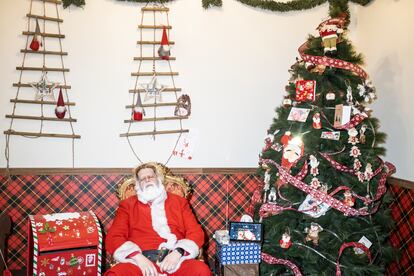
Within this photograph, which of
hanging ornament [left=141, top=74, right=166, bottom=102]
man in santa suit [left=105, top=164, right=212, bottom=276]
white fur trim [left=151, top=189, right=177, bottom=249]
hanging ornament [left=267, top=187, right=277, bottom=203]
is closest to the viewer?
man in santa suit [left=105, top=164, right=212, bottom=276]

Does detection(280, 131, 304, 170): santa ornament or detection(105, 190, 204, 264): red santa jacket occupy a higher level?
detection(280, 131, 304, 170): santa ornament

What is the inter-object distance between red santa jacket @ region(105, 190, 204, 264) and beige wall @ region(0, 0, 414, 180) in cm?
73

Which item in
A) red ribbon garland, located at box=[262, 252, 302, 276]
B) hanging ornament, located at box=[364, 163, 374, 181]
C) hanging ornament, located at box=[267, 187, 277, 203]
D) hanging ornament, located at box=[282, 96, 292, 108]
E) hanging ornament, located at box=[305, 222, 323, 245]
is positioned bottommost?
red ribbon garland, located at box=[262, 252, 302, 276]

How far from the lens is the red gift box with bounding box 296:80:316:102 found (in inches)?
114

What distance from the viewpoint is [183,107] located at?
3.54 m

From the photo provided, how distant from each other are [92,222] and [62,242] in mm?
281

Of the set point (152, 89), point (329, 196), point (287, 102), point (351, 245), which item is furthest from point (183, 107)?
point (351, 245)

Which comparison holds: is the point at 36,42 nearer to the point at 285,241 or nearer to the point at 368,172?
the point at 285,241

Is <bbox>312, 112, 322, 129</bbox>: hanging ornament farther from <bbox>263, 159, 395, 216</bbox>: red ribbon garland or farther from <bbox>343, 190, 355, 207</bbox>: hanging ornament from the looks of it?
<bbox>343, 190, 355, 207</bbox>: hanging ornament

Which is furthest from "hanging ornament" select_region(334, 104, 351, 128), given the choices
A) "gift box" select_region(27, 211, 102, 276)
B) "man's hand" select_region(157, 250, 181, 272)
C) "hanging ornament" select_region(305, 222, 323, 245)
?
"gift box" select_region(27, 211, 102, 276)

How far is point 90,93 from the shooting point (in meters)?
3.44

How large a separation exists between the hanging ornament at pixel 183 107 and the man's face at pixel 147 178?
0.82m

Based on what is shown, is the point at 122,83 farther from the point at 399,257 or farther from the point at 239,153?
the point at 399,257

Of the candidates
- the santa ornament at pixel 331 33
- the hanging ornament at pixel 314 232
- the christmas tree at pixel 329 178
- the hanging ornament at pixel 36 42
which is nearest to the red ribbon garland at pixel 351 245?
the christmas tree at pixel 329 178
